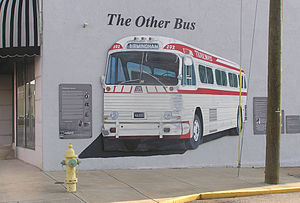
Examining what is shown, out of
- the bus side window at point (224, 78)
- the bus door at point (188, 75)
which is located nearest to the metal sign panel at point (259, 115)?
the bus side window at point (224, 78)

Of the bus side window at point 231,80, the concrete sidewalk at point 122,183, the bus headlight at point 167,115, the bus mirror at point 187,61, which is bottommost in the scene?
the concrete sidewalk at point 122,183

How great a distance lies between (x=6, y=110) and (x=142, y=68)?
677 cm

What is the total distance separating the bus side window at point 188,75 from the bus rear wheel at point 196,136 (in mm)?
1123

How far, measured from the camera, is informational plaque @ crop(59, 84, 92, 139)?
12109mm

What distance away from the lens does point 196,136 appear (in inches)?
527

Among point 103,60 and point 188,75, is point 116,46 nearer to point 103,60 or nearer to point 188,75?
point 103,60

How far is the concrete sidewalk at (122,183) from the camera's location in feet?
29.1

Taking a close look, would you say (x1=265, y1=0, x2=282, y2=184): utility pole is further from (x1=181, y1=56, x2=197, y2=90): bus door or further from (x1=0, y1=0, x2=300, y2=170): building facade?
(x1=0, y1=0, x2=300, y2=170): building facade

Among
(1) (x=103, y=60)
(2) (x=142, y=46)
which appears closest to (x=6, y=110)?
(1) (x=103, y=60)

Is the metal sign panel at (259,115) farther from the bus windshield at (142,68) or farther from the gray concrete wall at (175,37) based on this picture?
the bus windshield at (142,68)

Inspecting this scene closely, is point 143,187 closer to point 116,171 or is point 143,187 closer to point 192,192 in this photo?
point 192,192

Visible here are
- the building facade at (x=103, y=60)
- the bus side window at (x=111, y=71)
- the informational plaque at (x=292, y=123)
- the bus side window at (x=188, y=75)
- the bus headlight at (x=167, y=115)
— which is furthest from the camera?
the informational plaque at (x=292, y=123)

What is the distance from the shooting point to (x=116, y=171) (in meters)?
12.3

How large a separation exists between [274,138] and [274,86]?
135cm
